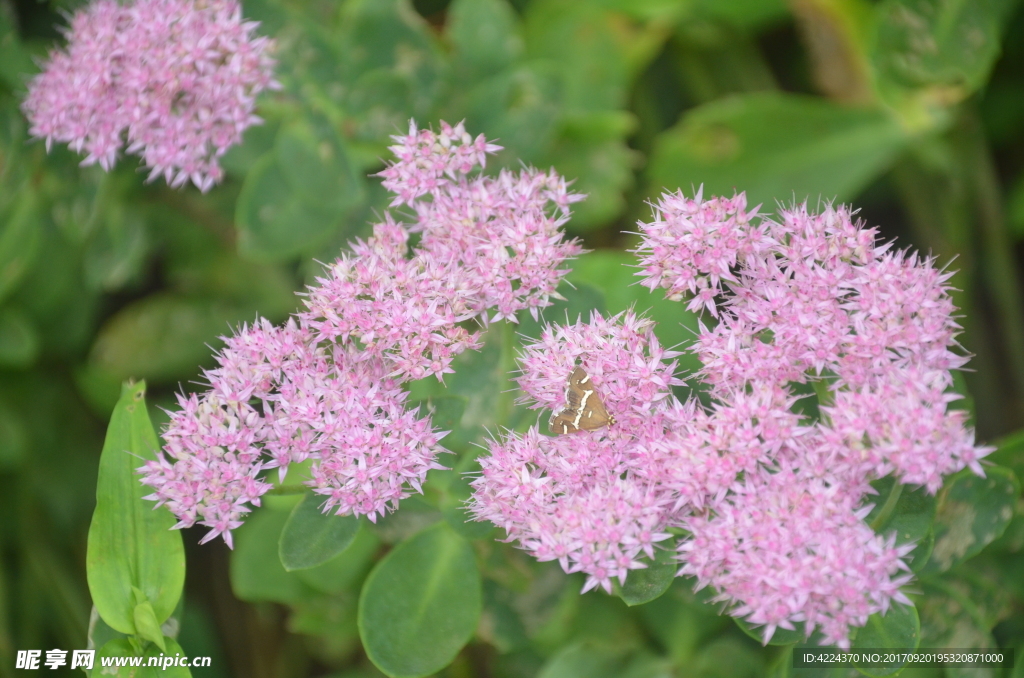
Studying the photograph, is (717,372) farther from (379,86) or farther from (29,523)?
(29,523)

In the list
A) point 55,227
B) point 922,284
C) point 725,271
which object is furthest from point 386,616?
point 55,227

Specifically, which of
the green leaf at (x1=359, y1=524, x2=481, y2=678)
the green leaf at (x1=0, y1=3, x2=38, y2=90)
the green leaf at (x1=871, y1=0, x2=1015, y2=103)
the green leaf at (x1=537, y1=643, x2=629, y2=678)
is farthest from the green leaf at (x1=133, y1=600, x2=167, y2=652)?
the green leaf at (x1=871, y1=0, x2=1015, y2=103)

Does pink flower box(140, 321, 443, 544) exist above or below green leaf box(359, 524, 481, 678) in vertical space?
above

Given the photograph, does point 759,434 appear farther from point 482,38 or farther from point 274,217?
point 482,38

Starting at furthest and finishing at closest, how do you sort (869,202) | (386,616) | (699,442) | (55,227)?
1. (869,202)
2. (55,227)
3. (386,616)
4. (699,442)

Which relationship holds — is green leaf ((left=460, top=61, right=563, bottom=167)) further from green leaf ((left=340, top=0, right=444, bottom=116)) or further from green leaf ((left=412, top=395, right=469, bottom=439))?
green leaf ((left=412, top=395, right=469, bottom=439))

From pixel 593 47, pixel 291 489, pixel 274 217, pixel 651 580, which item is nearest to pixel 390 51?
pixel 274 217
